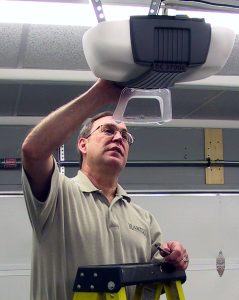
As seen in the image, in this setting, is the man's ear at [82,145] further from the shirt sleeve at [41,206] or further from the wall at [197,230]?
the wall at [197,230]

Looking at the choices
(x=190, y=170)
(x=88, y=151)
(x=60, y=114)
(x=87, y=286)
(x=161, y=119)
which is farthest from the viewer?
(x=190, y=170)

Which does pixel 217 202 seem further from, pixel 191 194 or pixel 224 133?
pixel 224 133

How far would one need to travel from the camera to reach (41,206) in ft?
4.54

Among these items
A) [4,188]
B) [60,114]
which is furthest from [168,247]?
[4,188]

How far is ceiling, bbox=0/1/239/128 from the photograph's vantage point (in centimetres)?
203

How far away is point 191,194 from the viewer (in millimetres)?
2602

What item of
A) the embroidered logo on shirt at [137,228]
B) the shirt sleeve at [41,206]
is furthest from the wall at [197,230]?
the shirt sleeve at [41,206]

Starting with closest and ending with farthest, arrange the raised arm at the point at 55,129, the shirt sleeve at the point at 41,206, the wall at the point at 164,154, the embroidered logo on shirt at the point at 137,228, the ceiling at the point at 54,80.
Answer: the raised arm at the point at 55,129 → the shirt sleeve at the point at 41,206 → the embroidered logo on shirt at the point at 137,228 → the ceiling at the point at 54,80 → the wall at the point at 164,154

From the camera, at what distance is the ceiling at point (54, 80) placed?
6.65ft

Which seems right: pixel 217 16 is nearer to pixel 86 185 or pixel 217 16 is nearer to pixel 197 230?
pixel 86 185

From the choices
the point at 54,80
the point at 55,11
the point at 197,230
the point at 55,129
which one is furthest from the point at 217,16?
the point at 197,230

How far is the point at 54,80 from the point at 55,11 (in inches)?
26.1

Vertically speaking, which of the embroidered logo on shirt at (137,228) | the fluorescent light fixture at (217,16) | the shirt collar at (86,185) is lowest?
the embroidered logo on shirt at (137,228)

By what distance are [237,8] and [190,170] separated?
1.58 meters
